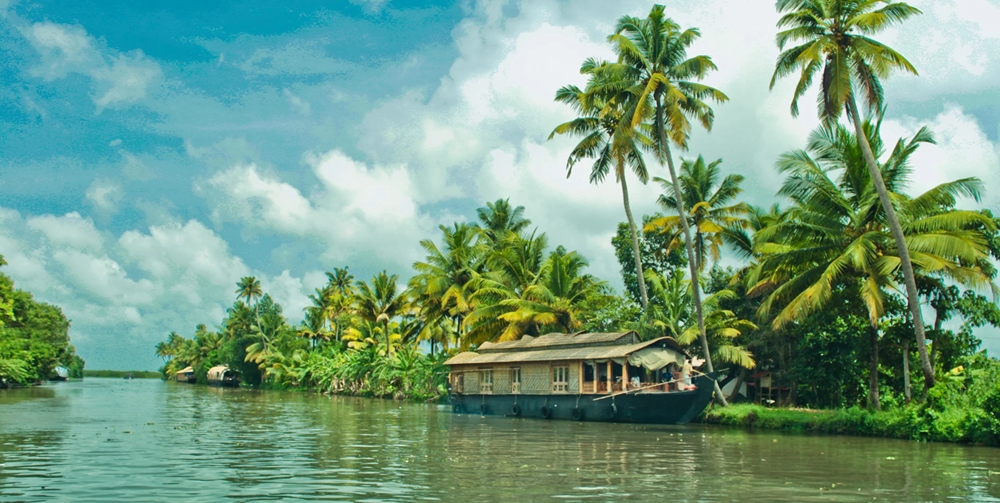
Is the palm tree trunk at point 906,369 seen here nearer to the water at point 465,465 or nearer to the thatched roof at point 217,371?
the water at point 465,465

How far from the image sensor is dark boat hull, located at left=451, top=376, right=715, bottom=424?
78.9 feet

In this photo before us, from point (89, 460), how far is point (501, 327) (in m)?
24.7

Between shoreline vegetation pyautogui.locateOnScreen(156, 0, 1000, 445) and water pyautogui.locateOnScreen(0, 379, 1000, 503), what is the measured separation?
3733 mm

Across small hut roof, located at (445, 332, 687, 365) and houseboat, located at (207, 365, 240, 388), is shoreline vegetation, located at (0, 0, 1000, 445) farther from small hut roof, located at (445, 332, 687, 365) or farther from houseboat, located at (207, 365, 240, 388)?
houseboat, located at (207, 365, 240, 388)

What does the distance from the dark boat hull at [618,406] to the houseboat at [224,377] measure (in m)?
57.0

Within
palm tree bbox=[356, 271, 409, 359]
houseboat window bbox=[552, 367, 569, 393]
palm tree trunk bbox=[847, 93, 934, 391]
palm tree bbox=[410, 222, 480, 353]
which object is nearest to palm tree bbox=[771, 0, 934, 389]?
palm tree trunk bbox=[847, 93, 934, 391]

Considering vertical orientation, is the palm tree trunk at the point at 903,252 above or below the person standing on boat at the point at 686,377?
above

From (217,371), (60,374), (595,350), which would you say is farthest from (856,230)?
(60,374)

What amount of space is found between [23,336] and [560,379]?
44.0 m

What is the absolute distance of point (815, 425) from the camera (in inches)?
853

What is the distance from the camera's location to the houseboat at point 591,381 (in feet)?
81.0

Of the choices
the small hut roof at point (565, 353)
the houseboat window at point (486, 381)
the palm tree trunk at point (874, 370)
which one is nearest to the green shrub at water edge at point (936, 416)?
the palm tree trunk at point (874, 370)

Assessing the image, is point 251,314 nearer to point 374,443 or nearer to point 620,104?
point 620,104

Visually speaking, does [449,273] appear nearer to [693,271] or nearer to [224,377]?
[693,271]
